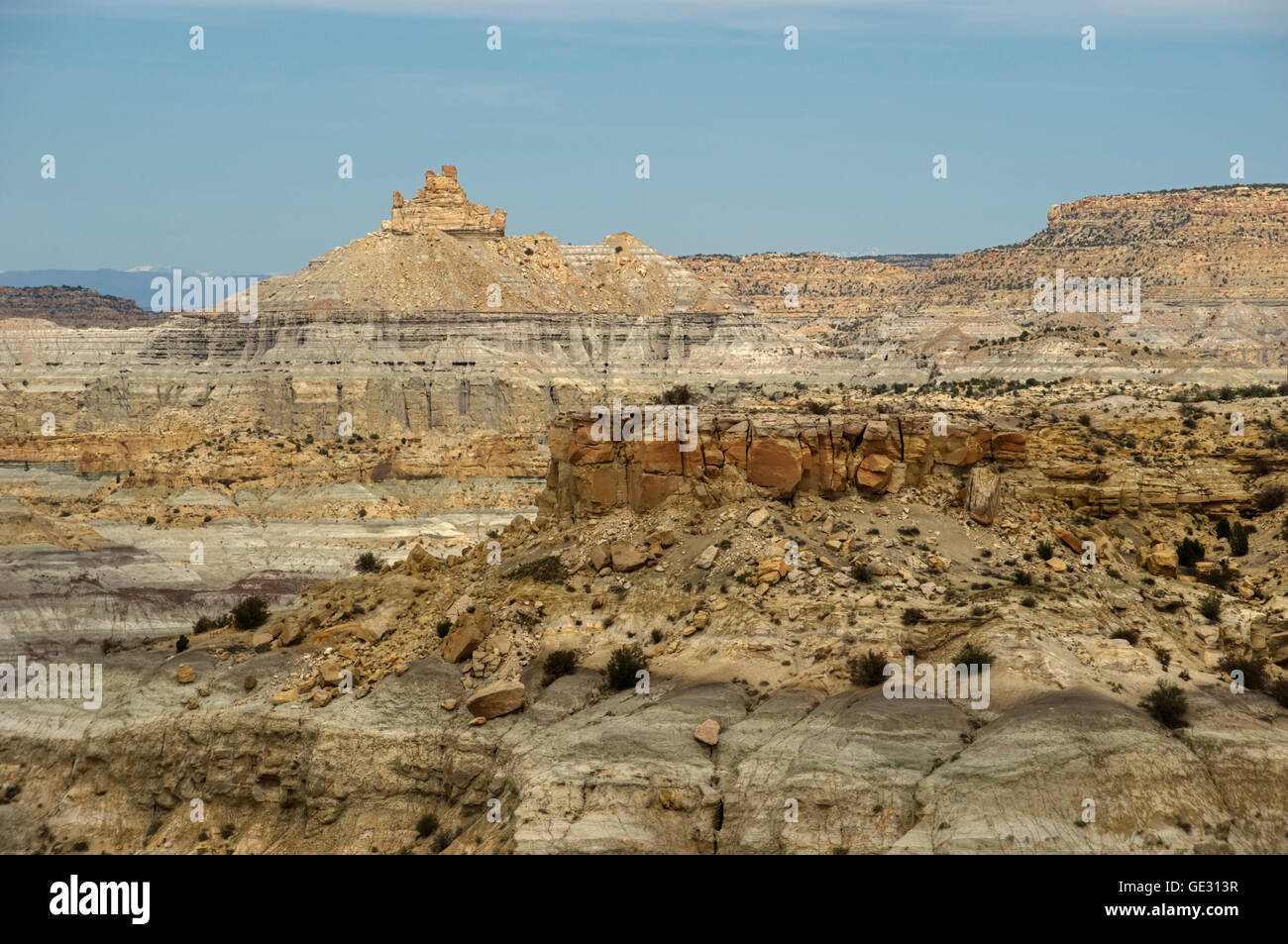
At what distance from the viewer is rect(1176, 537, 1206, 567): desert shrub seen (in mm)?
39375

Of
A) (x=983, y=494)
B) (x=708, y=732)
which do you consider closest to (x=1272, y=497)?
A: (x=983, y=494)

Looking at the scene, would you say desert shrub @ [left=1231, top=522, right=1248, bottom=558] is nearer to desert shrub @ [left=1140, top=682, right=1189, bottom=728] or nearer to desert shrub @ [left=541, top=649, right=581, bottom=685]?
desert shrub @ [left=1140, top=682, right=1189, bottom=728]

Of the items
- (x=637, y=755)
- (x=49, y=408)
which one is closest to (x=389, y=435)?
(x=49, y=408)

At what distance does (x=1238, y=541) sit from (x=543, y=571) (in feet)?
63.4

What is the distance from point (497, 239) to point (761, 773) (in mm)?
159451

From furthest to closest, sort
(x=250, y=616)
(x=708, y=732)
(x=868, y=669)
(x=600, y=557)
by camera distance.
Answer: (x=250, y=616)
(x=600, y=557)
(x=868, y=669)
(x=708, y=732)

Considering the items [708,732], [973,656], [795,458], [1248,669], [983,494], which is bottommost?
[708,732]

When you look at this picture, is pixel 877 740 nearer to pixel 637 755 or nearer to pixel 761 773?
pixel 761 773

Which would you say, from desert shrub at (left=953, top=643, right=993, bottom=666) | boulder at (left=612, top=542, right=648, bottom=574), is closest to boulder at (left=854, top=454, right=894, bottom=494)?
boulder at (left=612, top=542, right=648, bottom=574)

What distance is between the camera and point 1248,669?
30875 millimetres

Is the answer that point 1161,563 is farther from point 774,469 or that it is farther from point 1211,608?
point 774,469

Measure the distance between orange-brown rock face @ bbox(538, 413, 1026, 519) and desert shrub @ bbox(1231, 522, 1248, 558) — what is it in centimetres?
649

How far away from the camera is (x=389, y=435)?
135 meters

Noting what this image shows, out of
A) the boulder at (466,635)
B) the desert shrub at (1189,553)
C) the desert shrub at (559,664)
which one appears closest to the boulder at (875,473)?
the desert shrub at (1189,553)
